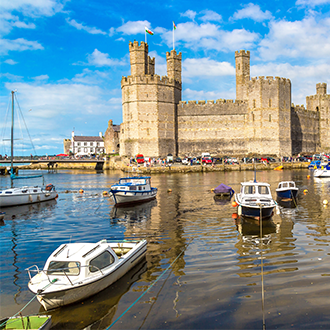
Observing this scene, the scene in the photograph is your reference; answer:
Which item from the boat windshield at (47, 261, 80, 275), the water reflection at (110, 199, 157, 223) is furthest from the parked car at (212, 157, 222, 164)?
the boat windshield at (47, 261, 80, 275)

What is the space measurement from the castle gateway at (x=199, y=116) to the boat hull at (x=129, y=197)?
3713 cm

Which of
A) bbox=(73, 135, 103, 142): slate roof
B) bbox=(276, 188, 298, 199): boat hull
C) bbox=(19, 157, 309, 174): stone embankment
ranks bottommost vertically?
bbox=(276, 188, 298, 199): boat hull

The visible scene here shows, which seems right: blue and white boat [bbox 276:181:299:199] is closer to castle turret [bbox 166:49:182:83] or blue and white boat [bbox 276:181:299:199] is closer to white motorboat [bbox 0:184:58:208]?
white motorboat [bbox 0:184:58:208]

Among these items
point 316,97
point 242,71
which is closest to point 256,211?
point 242,71

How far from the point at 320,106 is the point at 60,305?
83.1 metres

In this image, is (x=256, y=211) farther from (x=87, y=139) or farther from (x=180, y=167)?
(x=87, y=139)

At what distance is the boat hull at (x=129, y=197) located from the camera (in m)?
23.3

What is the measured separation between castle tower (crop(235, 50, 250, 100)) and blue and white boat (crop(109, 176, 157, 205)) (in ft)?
166

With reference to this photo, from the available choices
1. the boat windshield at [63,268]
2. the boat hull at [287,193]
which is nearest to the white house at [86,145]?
the boat hull at [287,193]

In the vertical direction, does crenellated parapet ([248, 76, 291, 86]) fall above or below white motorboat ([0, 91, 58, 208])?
above

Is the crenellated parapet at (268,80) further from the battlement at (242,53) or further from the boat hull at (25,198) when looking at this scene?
the boat hull at (25,198)

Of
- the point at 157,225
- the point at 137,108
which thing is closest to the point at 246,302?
the point at 157,225

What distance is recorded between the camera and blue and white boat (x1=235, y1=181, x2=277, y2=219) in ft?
53.9

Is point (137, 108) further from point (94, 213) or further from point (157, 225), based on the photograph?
point (157, 225)
